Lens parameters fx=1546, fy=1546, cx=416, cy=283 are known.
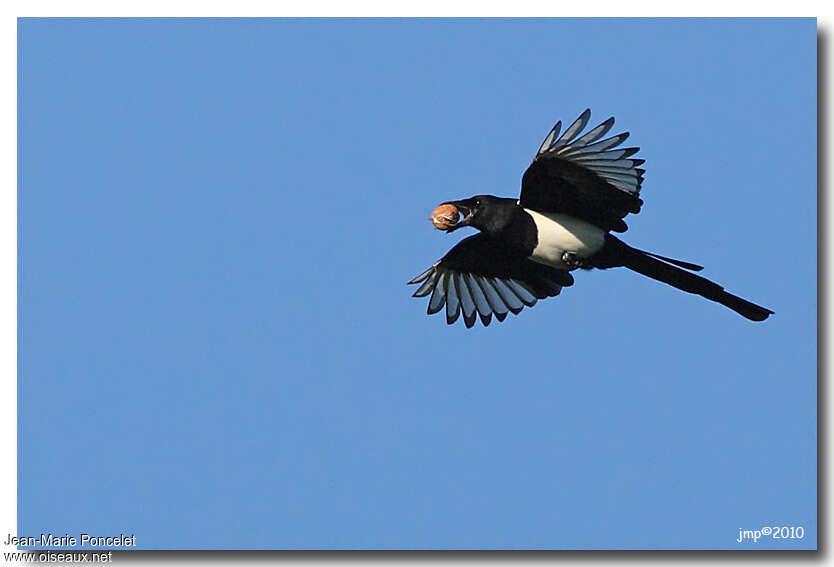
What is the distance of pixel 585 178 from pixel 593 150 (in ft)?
0.31

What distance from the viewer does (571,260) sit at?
398cm

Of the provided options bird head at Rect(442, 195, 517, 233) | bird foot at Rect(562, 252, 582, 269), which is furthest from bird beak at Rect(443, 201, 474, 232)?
bird foot at Rect(562, 252, 582, 269)

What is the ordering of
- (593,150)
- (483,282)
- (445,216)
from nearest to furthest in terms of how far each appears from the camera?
(593,150) → (445,216) → (483,282)

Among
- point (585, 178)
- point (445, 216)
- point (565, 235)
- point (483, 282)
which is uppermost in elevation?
point (585, 178)

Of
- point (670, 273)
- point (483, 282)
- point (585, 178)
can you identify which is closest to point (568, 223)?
point (585, 178)

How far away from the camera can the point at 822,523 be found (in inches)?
151

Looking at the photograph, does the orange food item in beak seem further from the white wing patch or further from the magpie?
the white wing patch

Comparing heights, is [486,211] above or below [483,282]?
above

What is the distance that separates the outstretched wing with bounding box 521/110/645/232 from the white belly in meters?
0.02

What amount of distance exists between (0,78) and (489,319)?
1453 mm

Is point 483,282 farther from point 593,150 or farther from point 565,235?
point 593,150

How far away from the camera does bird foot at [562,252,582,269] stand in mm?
3963

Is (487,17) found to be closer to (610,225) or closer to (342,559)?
(610,225)
